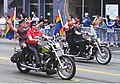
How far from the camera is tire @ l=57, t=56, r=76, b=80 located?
983 cm

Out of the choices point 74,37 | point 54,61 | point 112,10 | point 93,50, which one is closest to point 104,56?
point 93,50

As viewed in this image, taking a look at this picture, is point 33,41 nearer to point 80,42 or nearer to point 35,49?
point 35,49

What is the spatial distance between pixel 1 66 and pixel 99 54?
3.69m

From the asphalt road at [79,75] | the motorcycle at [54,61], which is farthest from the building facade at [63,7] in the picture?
the motorcycle at [54,61]

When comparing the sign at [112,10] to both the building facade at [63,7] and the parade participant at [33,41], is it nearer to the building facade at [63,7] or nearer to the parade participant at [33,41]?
the building facade at [63,7]

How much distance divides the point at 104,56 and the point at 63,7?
15727mm

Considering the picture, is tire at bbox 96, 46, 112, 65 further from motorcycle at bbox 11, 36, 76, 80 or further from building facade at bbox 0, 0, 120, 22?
building facade at bbox 0, 0, 120, 22

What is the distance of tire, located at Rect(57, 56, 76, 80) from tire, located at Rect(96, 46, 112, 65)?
11.8ft

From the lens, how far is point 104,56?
13.5 metres

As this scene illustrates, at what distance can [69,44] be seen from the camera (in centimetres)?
1397

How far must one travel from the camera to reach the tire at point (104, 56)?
43.7ft

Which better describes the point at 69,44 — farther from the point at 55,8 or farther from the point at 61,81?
the point at 55,8

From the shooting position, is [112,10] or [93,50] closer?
[93,50]

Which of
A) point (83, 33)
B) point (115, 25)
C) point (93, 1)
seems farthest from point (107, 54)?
point (93, 1)
